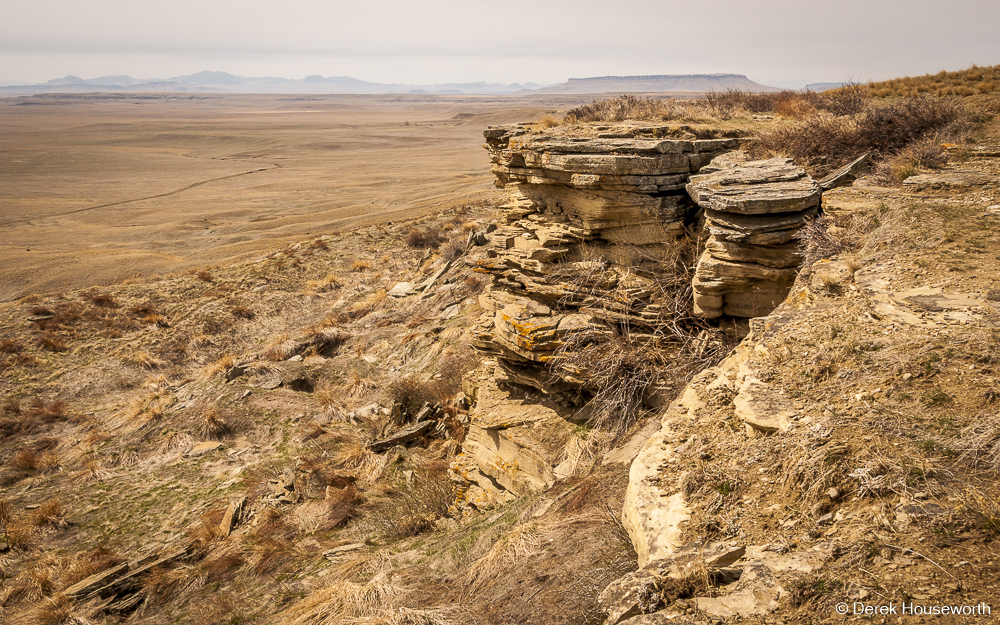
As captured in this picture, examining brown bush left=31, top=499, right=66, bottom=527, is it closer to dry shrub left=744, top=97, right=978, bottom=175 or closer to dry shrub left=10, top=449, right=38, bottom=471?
dry shrub left=10, top=449, right=38, bottom=471

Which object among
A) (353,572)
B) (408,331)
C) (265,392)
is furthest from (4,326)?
(353,572)

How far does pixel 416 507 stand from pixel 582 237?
19.6ft

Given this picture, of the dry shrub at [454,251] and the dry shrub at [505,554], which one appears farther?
the dry shrub at [454,251]

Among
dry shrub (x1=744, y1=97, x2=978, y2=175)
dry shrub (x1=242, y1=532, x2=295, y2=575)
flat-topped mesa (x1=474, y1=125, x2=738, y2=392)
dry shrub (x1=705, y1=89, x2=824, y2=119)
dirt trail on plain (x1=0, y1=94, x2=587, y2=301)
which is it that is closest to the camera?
flat-topped mesa (x1=474, y1=125, x2=738, y2=392)

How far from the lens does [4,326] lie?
18.9 meters

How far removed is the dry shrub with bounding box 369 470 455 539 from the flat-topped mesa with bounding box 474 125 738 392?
9.51 feet

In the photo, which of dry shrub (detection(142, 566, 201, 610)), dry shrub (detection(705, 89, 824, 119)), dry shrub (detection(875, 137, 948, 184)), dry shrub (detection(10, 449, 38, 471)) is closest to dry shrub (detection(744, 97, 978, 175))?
dry shrub (detection(875, 137, 948, 184))

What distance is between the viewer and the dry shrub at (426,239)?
24234mm

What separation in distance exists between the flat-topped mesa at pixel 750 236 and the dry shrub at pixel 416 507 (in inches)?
238

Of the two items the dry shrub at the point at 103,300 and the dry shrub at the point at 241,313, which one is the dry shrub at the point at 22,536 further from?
the dry shrub at the point at 103,300

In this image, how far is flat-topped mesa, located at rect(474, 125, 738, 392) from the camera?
8625 mm

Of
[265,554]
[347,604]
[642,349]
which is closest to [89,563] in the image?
[265,554]

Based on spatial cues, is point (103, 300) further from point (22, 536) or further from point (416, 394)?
point (416, 394)

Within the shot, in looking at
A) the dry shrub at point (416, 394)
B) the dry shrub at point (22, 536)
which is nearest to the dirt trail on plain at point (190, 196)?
the dry shrub at point (22, 536)
